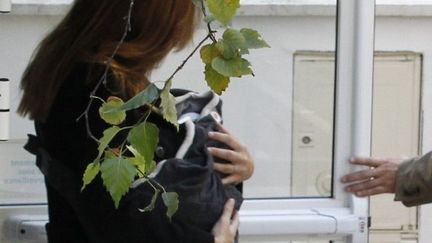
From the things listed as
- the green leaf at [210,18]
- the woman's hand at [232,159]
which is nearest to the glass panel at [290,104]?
the woman's hand at [232,159]

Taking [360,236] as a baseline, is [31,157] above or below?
above

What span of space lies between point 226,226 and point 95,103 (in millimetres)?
396

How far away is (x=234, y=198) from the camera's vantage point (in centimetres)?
226

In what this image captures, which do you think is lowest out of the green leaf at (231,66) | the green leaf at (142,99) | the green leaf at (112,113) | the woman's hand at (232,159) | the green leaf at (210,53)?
the woman's hand at (232,159)

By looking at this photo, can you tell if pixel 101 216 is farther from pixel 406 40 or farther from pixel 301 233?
pixel 406 40

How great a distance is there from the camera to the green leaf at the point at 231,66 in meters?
1.23

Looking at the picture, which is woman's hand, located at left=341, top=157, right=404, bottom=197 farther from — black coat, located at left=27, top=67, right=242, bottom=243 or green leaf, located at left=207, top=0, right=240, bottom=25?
green leaf, located at left=207, top=0, right=240, bottom=25

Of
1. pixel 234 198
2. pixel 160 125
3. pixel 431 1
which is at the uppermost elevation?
pixel 431 1

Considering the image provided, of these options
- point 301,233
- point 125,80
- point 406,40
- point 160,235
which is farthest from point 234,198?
point 406,40

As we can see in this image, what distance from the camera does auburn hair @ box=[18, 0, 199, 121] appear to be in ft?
6.91

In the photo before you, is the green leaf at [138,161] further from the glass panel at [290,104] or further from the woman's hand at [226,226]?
the glass panel at [290,104]

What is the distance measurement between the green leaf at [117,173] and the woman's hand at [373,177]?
1.61 m

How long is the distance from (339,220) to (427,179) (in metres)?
0.30

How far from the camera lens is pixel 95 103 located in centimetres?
202
